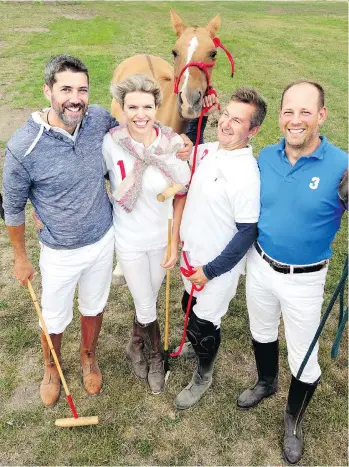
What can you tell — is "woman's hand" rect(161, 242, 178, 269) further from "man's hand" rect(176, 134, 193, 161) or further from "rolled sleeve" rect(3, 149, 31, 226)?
"rolled sleeve" rect(3, 149, 31, 226)

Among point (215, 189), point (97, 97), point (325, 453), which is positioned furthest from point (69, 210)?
point (97, 97)

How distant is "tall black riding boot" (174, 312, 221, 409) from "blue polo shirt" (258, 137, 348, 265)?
78 cm

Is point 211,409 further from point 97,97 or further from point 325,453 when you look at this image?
point 97,97

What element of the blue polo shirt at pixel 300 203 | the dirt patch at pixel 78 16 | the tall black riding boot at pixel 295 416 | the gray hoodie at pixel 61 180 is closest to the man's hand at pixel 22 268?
the gray hoodie at pixel 61 180

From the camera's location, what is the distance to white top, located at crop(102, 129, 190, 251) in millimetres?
2754

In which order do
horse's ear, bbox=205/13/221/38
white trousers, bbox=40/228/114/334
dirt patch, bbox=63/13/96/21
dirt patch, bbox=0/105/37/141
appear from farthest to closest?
dirt patch, bbox=63/13/96/21, dirt patch, bbox=0/105/37/141, horse's ear, bbox=205/13/221/38, white trousers, bbox=40/228/114/334

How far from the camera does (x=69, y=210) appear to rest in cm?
271

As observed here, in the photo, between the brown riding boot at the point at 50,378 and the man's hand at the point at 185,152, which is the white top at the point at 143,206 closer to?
the man's hand at the point at 185,152

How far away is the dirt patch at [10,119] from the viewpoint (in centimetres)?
840

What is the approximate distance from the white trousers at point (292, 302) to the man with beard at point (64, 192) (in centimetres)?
96

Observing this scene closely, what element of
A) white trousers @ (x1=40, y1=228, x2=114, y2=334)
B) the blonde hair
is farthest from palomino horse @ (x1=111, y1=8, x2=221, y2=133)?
white trousers @ (x1=40, y1=228, x2=114, y2=334)

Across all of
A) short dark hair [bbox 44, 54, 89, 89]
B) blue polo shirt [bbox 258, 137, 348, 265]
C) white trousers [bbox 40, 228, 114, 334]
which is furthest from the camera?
white trousers [bbox 40, 228, 114, 334]

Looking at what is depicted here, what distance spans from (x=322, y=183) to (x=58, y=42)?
1611 centimetres

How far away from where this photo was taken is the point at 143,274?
3.06 meters
